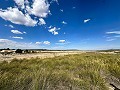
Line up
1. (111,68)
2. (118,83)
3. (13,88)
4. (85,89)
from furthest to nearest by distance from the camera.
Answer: (111,68)
(118,83)
(85,89)
(13,88)

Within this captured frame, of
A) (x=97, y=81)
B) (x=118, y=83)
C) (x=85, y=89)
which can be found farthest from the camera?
(x=118, y=83)

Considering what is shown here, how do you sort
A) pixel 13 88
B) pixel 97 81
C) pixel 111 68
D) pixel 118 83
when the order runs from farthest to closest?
pixel 111 68
pixel 118 83
pixel 97 81
pixel 13 88

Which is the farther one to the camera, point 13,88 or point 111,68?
point 111,68

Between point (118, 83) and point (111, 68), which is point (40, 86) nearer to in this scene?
point (118, 83)

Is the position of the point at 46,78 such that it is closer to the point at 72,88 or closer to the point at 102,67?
the point at 72,88

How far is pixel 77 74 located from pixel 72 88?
4.81ft

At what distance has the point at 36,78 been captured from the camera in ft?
15.9

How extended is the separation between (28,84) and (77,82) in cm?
171

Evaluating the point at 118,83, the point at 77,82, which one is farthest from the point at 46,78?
the point at 118,83

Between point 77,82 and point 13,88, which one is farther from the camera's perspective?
point 77,82

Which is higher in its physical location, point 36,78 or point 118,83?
point 36,78

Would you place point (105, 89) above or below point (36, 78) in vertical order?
below

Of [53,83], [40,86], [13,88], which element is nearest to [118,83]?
[53,83]

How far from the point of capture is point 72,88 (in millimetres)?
A: 4855
